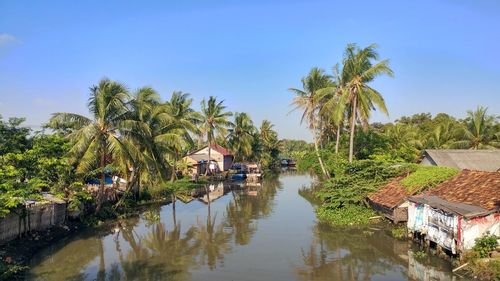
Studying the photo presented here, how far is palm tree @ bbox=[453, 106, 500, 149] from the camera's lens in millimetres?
34281

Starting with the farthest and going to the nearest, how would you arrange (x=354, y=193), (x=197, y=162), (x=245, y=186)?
1. (x=197, y=162)
2. (x=245, y=186)
3. (x=354, y=193)

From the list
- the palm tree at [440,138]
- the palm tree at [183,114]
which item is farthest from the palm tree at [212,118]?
the palm tree at [440,138]

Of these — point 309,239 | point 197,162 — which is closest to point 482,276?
point 309,239

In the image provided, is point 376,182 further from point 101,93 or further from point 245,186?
point 245,186

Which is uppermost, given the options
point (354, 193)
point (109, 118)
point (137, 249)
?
point (109, 118)

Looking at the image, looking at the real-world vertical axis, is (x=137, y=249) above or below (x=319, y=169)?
below

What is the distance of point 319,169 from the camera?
41.3 metres

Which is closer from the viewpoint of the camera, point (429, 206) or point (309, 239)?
point (429, 206)

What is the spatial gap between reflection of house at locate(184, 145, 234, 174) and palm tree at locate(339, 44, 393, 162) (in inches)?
1009

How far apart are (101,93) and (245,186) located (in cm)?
2514

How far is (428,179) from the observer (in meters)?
20.1

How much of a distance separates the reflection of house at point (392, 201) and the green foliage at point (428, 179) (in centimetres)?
40

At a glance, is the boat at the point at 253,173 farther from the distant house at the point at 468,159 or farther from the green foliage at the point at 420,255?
the green foliage at the point at 420,255

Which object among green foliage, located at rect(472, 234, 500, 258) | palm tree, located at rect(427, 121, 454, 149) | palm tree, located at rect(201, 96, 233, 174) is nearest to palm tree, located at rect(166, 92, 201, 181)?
palm tree, located at rect(201, 96, 233, 174)
